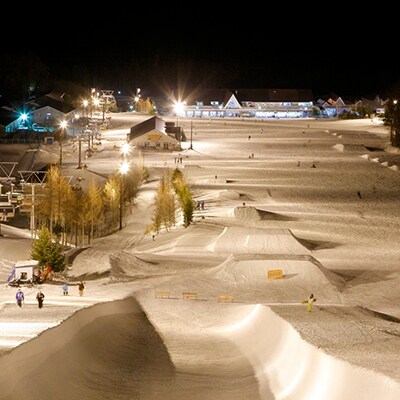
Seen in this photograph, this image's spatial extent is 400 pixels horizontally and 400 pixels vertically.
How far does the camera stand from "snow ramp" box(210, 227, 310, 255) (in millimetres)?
26416

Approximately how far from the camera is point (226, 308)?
19609 millimetres

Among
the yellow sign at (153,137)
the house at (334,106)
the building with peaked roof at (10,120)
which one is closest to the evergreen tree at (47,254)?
the yellow sign at (153,137)

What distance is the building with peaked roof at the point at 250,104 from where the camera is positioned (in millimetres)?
110825

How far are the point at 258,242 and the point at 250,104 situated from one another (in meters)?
86.5

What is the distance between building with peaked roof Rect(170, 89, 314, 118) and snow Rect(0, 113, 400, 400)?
69.5m

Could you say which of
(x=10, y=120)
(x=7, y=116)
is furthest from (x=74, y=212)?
(x=7, y=116)

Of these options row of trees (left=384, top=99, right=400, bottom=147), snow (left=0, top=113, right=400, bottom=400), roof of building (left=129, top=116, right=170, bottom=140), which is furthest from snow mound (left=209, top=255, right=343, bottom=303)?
row of trees (left=384, top=99, right=400, bottom=147)

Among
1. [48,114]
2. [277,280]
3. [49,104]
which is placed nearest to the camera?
[277,280]

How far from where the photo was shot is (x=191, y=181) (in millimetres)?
43500

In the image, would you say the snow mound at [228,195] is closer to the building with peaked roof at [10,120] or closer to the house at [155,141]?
the house at [155,141]

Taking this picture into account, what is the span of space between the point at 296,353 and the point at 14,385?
4927 mm

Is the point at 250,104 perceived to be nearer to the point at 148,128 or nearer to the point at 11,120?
the point at 11,120

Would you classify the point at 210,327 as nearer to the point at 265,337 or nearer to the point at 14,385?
the point at 265,337

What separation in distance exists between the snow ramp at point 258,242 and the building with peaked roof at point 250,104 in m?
81.7
